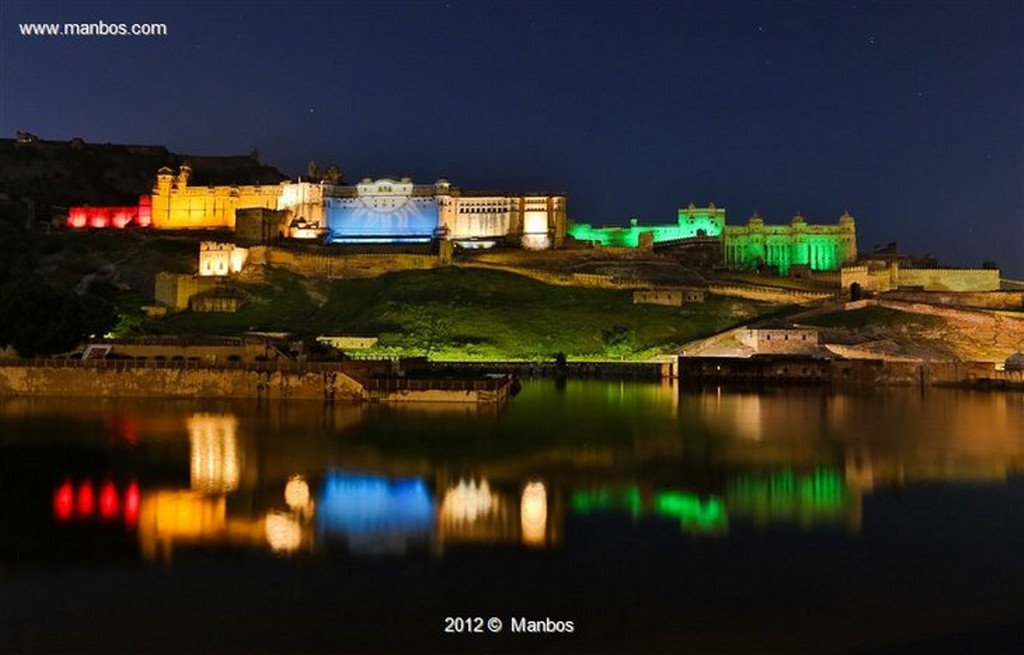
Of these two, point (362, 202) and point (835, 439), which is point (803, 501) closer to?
point (835, 439)

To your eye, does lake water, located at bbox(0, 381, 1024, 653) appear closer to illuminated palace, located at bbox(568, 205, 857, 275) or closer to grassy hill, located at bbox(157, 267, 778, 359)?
grassy hill, located at bbox(157, 267, 778, 359)

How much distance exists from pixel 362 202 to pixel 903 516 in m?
79.6

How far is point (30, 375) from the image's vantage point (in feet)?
113

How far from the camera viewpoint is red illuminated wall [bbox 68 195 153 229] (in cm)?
9007

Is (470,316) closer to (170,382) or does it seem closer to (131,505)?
(170,382)

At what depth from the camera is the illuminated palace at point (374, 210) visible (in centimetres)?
8625

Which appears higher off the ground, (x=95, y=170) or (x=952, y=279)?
(x=95, y=170)

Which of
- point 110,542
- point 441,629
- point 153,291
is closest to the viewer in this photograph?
point 441,629

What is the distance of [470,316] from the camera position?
196 ft

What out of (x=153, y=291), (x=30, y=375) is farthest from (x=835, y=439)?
(x=153, y=291)

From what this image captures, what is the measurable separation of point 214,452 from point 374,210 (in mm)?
71809

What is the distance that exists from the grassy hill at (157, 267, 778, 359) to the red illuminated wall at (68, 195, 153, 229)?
90.9 ft

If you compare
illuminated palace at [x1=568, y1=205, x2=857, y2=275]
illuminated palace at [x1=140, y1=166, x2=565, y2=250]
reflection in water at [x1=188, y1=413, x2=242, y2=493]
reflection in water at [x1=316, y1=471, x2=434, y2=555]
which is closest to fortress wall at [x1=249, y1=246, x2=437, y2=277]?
illuminated palace at [x1=140, y1=166, x2=565, y2=250]

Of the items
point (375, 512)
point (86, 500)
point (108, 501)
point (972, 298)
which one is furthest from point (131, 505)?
point (972, 298)
